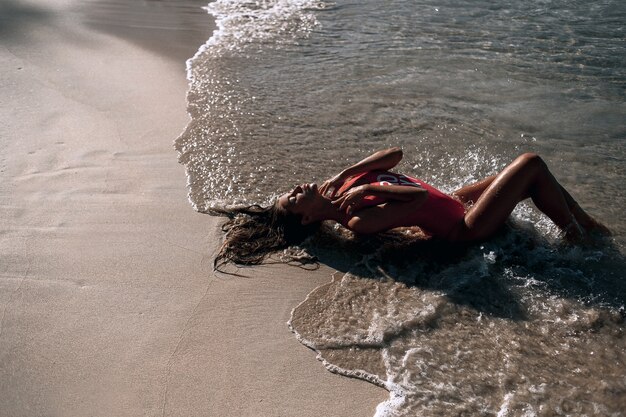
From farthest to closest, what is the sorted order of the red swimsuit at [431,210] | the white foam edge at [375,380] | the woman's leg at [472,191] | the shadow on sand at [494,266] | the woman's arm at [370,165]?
the woman's leg at [472,191] < the woman's arm at [370,165] < the red swimsuit at [431,210] < the shadow on sand at [494,266] < the white foam edge at [375,380]

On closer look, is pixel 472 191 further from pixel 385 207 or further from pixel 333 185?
pixel 333 185

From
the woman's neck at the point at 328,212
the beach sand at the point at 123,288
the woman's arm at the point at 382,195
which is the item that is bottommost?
the beach sand at the point at 123,288

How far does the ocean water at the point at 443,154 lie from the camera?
328 centimetres

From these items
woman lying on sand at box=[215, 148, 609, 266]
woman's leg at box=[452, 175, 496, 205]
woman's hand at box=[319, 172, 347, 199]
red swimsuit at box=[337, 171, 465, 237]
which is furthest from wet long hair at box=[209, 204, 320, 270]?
woman's leg at box=[452, 175, 496, 205]

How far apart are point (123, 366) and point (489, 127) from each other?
12.5 ft

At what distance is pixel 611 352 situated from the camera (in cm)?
334

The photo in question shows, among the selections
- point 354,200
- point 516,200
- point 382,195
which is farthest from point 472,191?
point 354,200

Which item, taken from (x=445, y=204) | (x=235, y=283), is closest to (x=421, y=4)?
(x=445, y=204)

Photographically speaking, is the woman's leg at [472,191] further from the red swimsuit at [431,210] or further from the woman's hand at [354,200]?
the woman's hand at [354,200]

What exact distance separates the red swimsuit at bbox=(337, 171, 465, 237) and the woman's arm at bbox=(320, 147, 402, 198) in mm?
84

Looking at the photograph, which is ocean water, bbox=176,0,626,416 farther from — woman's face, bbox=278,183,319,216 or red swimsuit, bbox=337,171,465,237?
woman's face, bbox=278,183,319,216

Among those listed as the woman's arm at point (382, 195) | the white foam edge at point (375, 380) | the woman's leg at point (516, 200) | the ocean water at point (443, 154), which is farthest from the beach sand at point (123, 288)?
the woman's leg at point (516, 200)

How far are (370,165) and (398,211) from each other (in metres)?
0.47

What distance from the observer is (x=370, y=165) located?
174 inches
